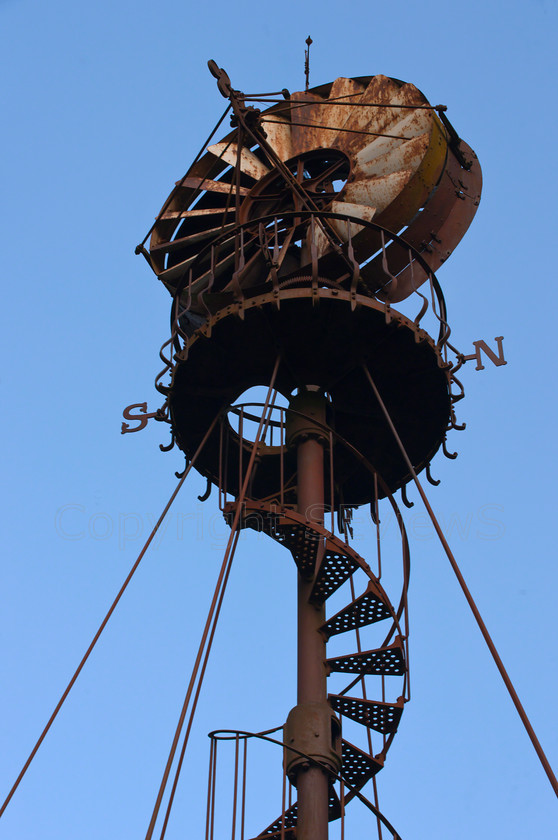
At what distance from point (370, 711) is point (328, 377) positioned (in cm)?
456

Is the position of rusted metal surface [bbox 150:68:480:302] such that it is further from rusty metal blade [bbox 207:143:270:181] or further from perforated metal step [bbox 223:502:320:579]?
perforated metal step [bbox 223:502:320:579]

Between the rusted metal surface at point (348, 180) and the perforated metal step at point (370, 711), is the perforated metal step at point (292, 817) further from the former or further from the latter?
the rusted metal surface at point (348, 180)

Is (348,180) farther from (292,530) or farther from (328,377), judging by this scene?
(292,530)

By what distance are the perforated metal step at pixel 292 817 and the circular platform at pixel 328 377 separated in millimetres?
4136

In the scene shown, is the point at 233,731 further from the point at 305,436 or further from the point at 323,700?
the point at 305,436

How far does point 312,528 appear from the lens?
13.0m

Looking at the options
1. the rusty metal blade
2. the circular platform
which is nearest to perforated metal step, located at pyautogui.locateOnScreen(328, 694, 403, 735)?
the circular platform

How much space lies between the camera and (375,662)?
1285 centimetres

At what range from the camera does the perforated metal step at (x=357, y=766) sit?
41.6 ft

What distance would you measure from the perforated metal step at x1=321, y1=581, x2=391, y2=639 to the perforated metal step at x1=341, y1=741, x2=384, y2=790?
1.35 meters

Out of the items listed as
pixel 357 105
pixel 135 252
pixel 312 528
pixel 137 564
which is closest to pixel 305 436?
pixel 312 528

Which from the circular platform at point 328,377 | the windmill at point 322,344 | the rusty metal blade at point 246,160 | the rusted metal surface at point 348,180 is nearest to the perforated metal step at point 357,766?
the windmill at point 322,344

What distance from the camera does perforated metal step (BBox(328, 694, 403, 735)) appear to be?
12711 mm

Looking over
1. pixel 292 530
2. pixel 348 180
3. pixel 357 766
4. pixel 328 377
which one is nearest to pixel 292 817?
pixel 357 766
